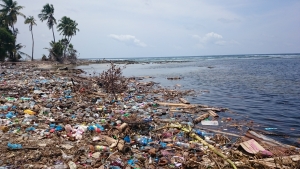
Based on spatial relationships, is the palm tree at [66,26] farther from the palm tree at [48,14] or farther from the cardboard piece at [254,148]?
the cardboard piece at [254,148]

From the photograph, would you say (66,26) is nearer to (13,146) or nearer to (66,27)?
(66,27)

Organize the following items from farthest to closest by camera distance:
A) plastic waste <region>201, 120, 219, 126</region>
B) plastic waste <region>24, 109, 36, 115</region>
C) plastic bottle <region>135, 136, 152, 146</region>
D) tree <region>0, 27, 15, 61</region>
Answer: tree <region>0, 27, 15, 61</region>
plastic waste <region>201, 120, 219, 126</region>
plastic waste <region>24, 109, 36, 115</region>
plastic bottle <region>135, 136, 152, 146</region>

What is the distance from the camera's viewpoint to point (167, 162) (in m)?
3.55

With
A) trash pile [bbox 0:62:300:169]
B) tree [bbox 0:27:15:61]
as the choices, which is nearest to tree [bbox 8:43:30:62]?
tree [bbox 0:27:15:61]

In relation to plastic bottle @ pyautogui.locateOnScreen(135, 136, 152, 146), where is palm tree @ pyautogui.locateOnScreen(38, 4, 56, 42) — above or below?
above

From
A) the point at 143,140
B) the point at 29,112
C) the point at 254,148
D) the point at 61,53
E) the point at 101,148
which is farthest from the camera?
the point at 61,53

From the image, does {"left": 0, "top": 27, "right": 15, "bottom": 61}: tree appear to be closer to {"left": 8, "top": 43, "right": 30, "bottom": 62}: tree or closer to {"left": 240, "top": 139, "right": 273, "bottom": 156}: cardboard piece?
{"left": 8, "top": 43, "right": 30, "bottom": 62}: tree

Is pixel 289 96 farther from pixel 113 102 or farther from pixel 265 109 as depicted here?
pixel 113 102

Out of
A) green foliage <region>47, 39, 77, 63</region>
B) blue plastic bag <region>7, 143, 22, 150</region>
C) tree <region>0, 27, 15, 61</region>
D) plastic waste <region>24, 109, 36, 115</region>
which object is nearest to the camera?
blue plastic bag <region>7, 143, 22, 150</region>

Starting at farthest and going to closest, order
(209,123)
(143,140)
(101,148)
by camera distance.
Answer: (209,123) < (143,140) < (101,148)

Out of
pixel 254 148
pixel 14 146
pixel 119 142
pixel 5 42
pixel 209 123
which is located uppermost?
pixel 5 42

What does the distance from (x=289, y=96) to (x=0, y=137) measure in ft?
36.8

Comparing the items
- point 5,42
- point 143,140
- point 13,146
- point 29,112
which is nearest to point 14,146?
point 13,146

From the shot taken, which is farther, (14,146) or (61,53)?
(61,53)
